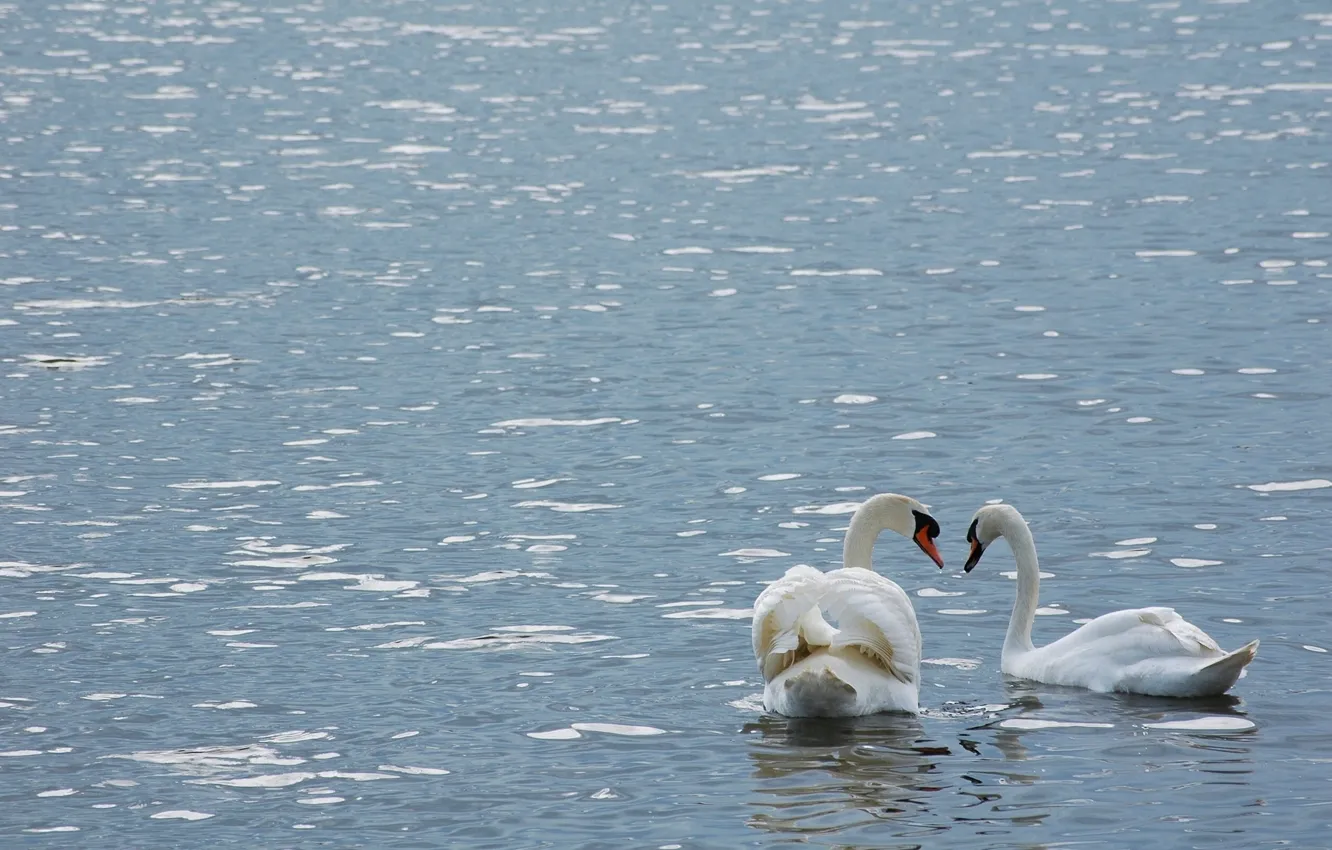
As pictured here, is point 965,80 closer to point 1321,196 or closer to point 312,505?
point 1321,196

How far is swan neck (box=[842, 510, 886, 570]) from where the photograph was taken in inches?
585

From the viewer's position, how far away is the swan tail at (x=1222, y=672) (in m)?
13.2

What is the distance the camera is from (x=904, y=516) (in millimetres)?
14898

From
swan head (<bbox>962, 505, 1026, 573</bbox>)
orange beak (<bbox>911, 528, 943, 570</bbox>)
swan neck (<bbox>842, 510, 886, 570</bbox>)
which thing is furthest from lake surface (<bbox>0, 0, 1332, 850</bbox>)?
swan neck (<bbox>842, 510, 886, 570</bbox>)

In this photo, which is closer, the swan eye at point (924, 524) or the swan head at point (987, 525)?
the swan eye at point (924, 524)

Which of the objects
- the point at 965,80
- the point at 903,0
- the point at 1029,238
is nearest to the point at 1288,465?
the point at 1029,238

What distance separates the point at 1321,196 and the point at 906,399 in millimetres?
13582

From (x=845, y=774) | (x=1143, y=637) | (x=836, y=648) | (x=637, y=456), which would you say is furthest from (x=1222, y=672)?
(x=637, y=456)

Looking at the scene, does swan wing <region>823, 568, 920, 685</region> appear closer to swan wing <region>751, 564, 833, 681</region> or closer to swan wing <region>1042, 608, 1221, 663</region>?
swan wing <region>751, 564, 833, 681</region>

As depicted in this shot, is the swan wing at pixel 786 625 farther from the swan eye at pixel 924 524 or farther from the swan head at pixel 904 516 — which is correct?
the swan eye at pixel 924 524

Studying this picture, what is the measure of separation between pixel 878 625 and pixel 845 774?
111 cm

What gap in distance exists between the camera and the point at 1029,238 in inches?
1255

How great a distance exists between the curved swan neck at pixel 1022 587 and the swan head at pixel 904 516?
0.54 meters

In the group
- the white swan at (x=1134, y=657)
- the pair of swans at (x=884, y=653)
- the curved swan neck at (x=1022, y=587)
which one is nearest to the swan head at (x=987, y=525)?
the curved swan neck at (x=1022, y=587)
